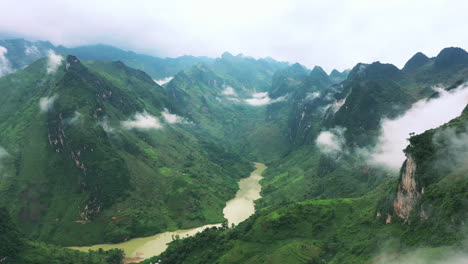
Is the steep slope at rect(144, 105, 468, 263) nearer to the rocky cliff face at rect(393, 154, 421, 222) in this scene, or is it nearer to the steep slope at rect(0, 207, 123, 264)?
the rocky cliff face at rect(393, 154, 421, 222)

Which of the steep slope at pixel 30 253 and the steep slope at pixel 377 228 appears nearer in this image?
the steep slope at pixel 377 228

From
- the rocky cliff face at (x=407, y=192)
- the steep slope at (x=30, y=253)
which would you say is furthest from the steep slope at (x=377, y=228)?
the steep slope at (x=30, y=253)

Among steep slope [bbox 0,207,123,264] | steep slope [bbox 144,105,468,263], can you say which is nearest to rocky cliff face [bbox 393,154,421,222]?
steep slope [bbox 144,105,468,263]

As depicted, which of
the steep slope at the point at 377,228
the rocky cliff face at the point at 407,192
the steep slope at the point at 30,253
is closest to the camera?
the steep slope at the point at 377,228

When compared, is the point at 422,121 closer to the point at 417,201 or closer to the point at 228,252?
the point at 417,201

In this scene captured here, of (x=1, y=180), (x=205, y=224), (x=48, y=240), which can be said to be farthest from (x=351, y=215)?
(x=1, y=180)

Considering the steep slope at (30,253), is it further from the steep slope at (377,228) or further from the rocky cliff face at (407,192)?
the rocky cliff face at (407,192)
